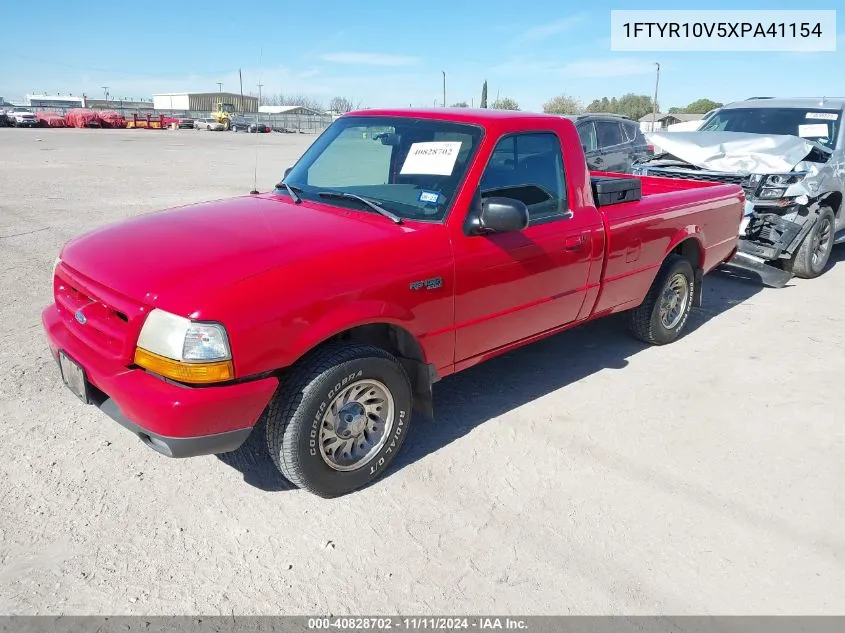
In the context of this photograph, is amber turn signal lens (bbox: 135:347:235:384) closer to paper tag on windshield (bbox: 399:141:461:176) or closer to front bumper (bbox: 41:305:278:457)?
front bumper (bbox: 41:305:278:457)

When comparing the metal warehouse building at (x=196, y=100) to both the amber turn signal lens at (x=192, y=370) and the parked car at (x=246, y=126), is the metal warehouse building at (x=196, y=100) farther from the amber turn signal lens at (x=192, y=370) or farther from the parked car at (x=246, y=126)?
the amber turn signal lens at (x=192, y=370)

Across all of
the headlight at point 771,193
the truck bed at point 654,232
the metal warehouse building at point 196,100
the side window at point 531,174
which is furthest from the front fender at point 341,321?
the metal warehouse building at point 196,100

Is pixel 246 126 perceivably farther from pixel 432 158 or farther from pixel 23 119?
pixel 432 158

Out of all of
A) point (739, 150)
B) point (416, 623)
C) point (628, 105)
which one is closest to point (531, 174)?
point (416, 623)

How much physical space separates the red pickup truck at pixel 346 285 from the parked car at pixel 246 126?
56515 millimetres

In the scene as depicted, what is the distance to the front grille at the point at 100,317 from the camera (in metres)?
2.75

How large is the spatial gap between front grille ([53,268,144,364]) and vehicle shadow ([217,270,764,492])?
971mm

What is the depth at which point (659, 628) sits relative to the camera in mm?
2498

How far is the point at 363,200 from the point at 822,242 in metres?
6.84

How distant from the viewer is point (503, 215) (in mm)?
3328

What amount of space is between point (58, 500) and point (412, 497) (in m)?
1.71

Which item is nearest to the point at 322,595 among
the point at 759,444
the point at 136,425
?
the point at 136,425

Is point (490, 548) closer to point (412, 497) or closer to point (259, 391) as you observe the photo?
point (412, 497)

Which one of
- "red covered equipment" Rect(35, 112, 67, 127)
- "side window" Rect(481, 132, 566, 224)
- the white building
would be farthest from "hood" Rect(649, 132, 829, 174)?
the white building
